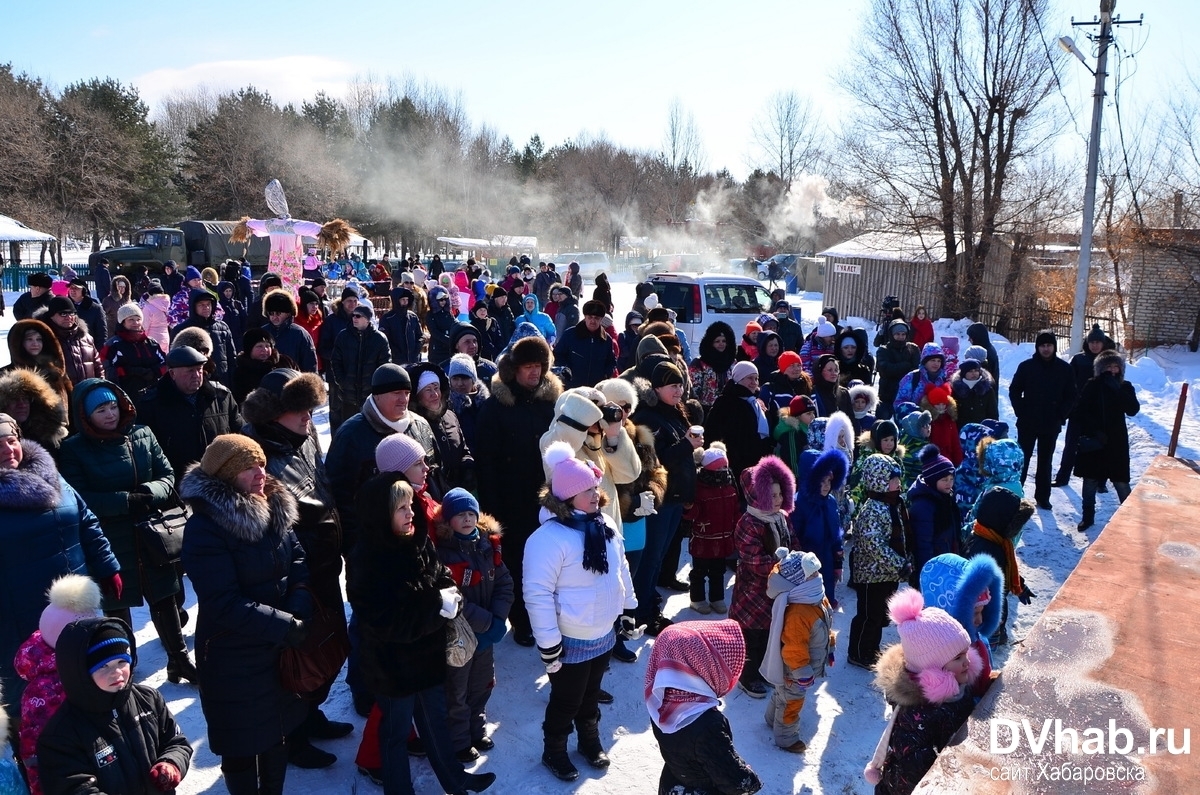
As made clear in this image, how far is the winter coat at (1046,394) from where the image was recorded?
7855mm

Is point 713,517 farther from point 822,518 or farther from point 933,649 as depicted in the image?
point 933,649

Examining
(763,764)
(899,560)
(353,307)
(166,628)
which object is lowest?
(763,764)

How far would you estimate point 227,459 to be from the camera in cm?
305

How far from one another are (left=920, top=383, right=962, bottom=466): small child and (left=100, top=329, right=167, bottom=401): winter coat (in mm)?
6372

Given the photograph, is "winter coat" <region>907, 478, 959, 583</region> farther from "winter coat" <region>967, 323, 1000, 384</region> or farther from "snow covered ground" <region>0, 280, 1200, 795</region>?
"winter coat" <region>967, 323, 1000, 384</region>

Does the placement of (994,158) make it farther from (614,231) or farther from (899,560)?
(614,231)

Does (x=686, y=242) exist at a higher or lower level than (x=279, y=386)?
higher

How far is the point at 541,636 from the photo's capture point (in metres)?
3.46

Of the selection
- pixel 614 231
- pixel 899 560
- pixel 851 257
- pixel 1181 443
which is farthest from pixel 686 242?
pixel 899 560

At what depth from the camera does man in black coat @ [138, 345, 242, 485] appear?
188 inches

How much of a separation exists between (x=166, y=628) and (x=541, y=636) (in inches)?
92.6

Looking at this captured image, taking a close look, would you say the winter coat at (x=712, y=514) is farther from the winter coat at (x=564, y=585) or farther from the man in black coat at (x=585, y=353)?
the man in black coat at (x=585, y=353)

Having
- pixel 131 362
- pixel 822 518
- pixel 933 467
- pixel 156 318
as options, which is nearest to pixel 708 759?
pixel 822 518

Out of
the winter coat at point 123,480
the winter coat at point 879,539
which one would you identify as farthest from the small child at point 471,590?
the winter coat at point 879,539
